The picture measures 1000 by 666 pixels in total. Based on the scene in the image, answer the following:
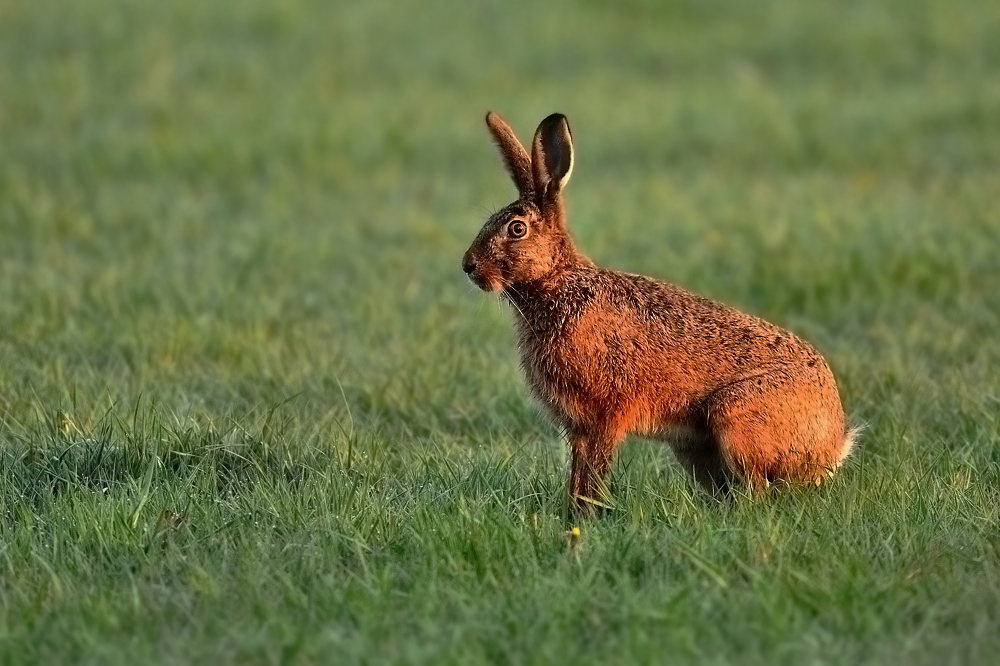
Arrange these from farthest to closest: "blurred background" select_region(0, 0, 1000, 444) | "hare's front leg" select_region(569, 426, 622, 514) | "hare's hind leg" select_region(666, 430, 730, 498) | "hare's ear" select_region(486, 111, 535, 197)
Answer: "blurred background" select_region(0, 0, 1000, 444) → "hare's ear" select_region(486, 111, 535, 197) → "hare's hind leg" select_region(666, 430, 730, 498) → "hare's front leg" select_region(569, 426, 622, 514)

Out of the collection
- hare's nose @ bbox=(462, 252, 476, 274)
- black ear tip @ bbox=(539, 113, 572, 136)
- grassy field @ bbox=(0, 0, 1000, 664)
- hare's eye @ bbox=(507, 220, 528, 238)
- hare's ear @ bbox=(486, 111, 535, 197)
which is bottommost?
grassy field @ bbox=(0, 0, 1000, 664)

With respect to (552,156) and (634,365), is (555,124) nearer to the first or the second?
(552,156)

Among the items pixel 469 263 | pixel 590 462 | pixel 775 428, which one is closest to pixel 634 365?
pixel 590 462

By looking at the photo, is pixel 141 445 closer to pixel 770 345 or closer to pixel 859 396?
pixel 770 345

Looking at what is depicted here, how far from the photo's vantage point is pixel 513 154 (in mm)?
5230

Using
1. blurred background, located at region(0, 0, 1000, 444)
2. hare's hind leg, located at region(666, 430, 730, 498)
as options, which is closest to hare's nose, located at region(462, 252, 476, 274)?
blurred background, located at region(0, 0, 1000, 444)

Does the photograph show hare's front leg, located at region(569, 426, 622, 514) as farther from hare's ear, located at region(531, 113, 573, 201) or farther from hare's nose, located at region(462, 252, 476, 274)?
hare's ear, located at region(531, 113, 573, 201)

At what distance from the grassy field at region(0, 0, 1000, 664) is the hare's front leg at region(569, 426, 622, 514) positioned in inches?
3.8

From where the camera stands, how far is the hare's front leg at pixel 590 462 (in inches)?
195

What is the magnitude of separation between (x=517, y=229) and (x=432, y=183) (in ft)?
23.9

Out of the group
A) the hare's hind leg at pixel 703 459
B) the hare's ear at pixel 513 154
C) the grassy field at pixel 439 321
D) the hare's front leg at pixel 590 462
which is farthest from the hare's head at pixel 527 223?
the hare's hind leg at pixel 703 459

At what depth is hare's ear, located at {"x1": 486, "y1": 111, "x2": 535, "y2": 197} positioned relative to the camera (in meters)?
5.21

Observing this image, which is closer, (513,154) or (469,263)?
(469,263)

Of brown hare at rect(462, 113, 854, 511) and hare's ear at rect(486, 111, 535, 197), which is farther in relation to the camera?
hare's ear at rect(486, 111, 535, 197)
